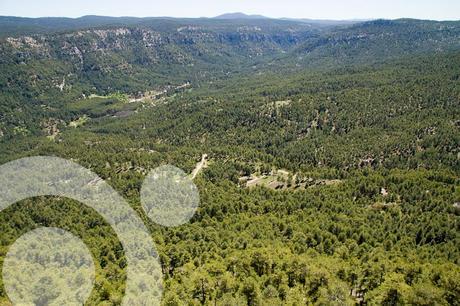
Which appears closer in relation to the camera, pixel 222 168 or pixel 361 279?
pixel 361 279

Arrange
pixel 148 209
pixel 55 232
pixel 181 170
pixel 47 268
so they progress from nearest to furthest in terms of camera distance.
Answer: pixel 47 268 < pixel 55 232 < pixel 148 209 < pixel 181 170

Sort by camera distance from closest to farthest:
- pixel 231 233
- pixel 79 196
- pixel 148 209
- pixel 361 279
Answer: pixel 361 279
pixel 231 233
pixel 148 209
pixel 79 196

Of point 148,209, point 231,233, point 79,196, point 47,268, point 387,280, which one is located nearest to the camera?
point 387,280

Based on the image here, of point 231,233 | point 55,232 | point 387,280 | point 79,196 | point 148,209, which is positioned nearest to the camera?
point 387,280

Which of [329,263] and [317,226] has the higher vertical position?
[329,263]

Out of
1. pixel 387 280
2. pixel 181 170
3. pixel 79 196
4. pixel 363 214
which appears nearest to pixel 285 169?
pixel 181 170

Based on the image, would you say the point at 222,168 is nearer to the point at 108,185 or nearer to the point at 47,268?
the point at 108,185

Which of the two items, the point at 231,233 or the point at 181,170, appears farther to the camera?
the point at 181,170

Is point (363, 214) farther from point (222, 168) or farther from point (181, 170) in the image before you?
point (181, 170)

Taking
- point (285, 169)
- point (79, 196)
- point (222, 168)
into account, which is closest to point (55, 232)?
point (79, 196)
